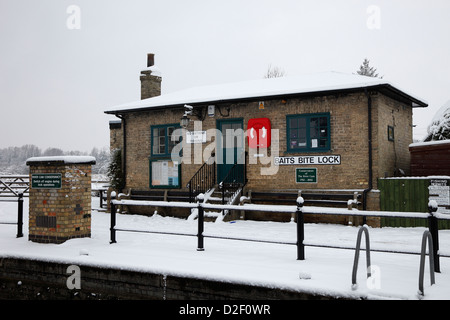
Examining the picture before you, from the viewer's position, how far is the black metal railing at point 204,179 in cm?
1421

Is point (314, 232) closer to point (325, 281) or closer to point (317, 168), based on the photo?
point (317, 168)

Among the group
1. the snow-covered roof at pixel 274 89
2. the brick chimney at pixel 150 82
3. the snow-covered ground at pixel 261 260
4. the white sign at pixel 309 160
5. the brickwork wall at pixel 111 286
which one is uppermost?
the brick chimney at pixel 150 82

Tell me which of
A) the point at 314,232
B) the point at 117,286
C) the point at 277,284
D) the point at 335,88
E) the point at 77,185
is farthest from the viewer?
the point at 335,88

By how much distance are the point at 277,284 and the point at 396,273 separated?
1742mm

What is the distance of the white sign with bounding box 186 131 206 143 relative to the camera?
14.4 metres

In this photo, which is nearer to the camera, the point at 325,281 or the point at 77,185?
the point at 325,281

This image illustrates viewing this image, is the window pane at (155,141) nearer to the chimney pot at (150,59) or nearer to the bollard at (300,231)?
the chimney pot at (150,59)

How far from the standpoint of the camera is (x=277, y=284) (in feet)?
16.4

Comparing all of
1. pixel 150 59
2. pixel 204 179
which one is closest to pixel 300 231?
pixel 204 179

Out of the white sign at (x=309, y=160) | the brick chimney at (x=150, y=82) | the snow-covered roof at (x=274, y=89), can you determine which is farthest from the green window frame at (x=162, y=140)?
the white sign at (x=309, y=160)

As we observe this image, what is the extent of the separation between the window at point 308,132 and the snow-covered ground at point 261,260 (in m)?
3.42

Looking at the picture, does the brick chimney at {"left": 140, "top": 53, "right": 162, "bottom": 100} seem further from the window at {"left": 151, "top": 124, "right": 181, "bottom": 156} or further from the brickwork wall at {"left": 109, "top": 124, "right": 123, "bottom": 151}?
the window at {"left": 151, "top": 124, "right": 181, "bottom": 156}

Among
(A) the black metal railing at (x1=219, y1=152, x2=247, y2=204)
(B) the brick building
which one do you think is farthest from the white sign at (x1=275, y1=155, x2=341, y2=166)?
(A) the black metal railing at (x1=219, y1=152, x2=247, y2=204)
